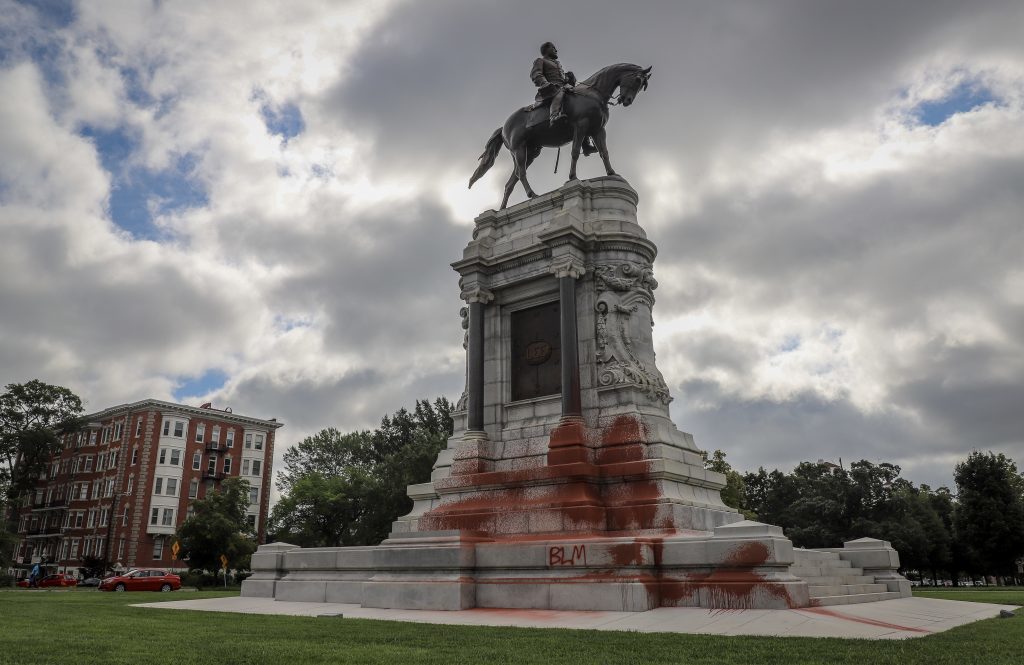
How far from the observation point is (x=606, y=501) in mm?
18516

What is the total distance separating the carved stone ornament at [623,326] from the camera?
66.4 ft

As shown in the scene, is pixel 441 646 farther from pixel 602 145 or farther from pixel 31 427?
pixel 31 427

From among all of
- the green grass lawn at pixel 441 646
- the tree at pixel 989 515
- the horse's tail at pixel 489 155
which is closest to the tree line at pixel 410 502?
the tree at pixel 989 515

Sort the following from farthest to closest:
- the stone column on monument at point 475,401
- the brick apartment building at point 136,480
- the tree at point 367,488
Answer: the brick apartment building at point 136,480 → the tree at point 367,488 → the stone column on monument at point 475,401

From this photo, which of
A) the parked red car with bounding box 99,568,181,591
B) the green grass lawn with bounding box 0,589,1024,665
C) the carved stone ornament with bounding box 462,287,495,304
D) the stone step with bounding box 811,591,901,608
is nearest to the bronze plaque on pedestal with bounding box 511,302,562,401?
the carved stone ornament with bounding box 462,287,495,304

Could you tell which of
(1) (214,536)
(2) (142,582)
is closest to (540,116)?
(2) (142,582)

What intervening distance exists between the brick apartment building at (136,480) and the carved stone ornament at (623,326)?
61.2m

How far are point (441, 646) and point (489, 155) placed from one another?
66.0 feet

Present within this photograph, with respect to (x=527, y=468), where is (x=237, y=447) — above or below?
above

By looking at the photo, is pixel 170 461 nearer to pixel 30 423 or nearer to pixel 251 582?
pixel 30 423

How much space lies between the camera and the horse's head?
23578 millimetres

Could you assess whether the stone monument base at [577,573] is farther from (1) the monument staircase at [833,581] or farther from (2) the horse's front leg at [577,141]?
(2) the horse's front leg at [577,141]

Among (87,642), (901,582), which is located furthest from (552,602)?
(901,582)

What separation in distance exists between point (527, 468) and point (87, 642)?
11.7 meters
